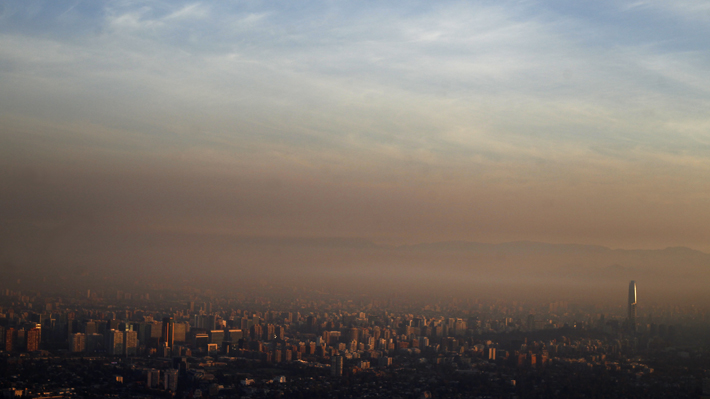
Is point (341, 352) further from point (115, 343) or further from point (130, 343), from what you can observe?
point (115, 343)

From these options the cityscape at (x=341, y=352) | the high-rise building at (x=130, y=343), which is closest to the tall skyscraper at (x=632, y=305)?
the cityscape at (x=341, y=352)

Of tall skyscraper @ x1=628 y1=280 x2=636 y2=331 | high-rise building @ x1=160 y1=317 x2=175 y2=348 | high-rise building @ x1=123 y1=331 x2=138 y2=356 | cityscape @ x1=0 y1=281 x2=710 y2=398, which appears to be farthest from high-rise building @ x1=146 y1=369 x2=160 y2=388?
tall skyscraper @ x1=628 y1=280 x2=636 y2=331

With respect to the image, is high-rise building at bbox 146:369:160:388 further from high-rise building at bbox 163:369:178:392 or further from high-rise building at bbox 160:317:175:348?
high-rise building at bbox 160:317:175:348

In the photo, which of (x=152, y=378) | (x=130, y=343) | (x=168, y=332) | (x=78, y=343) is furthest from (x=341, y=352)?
(x=78, y=343)

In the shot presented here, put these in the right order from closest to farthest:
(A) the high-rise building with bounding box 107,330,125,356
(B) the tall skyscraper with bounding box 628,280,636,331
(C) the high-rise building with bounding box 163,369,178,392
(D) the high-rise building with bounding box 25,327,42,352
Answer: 1. (C) the high-rise building with bounding box 163,369,178,392
2. (D) the high-rise building with bounding box 25,327,42,352
3. (A) the high-rise building with bounding box 107,330,125,356
4. (B) the tall skyscraper with bounding box 628,280,636,331

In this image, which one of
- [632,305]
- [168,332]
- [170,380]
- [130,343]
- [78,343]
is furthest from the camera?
[632,305]

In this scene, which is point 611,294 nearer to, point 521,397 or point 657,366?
point 657,366
